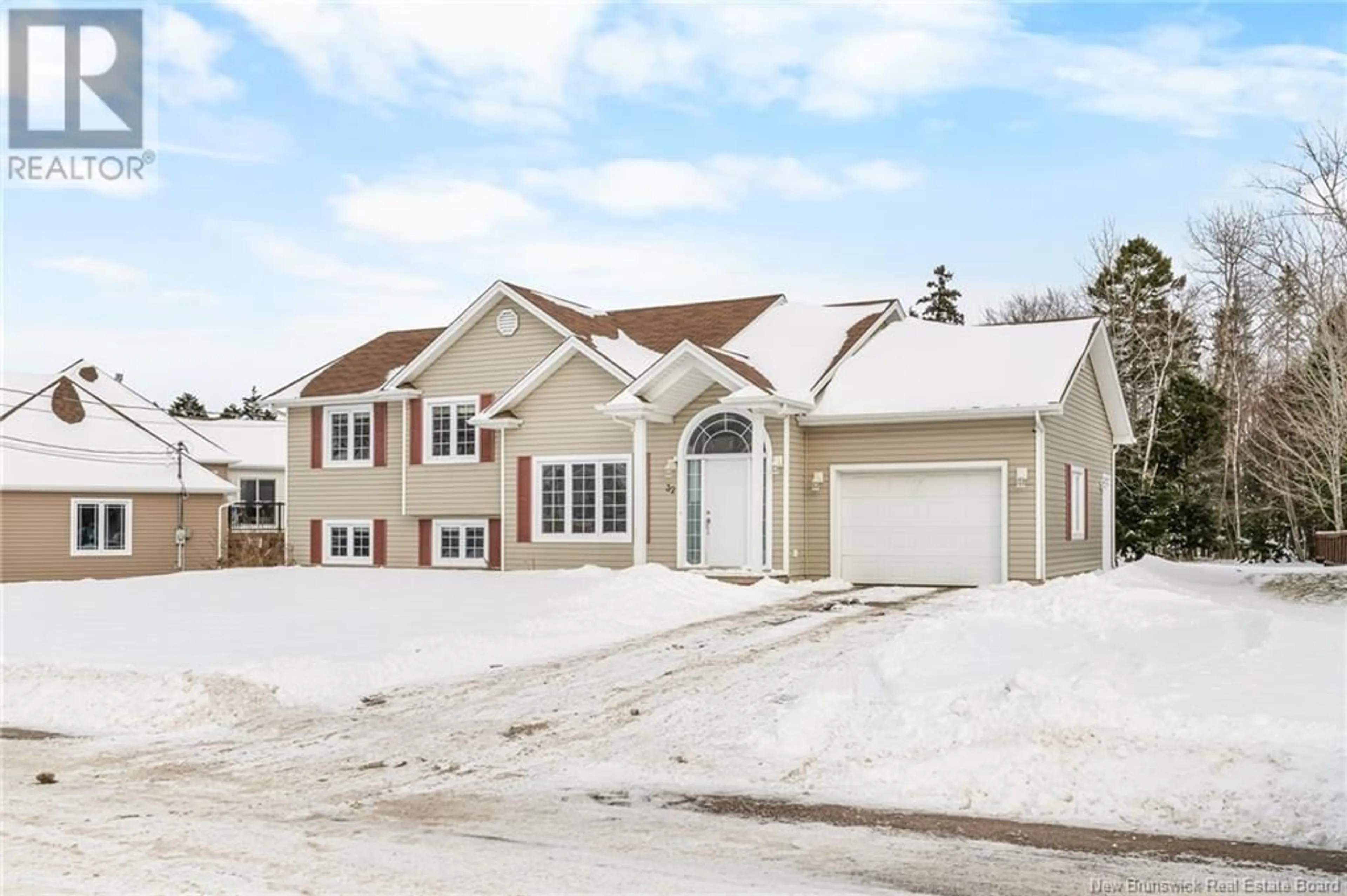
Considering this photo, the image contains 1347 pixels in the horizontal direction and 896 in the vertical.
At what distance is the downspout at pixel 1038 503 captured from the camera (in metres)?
20.2

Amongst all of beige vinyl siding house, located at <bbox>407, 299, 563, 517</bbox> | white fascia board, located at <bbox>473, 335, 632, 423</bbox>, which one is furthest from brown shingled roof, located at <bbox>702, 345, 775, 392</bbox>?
beige vinyl siding house, located at <bbox>407, 299, 563, 517</bbox>

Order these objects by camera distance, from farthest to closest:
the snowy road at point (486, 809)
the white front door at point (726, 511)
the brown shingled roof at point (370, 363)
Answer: the brown shingled roof at point (370, 363) < the white front door at point (726, 511) < the snowy road at point (486, 809)

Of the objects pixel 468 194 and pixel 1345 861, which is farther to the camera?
pixel 468 194

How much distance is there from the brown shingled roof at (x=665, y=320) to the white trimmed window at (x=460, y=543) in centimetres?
480

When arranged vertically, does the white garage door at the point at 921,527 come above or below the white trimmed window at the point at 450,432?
below

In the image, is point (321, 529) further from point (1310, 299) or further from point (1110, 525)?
point (1310, 299)

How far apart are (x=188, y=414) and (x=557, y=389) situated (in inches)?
2178

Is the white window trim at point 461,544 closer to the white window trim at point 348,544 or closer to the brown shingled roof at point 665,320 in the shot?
the white window trim at point 348,544

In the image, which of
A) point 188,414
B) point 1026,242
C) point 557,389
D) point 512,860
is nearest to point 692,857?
point 512,860

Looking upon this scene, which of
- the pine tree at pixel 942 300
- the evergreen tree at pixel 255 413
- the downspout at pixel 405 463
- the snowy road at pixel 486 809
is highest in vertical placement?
the pine tree at pixel 942 300

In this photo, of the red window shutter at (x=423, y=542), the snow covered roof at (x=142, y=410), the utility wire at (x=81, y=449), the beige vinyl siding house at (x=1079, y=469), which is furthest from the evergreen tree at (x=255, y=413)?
the beige vinyl siding house at (x=1079, y=469)

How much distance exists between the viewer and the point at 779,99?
19.0 meters

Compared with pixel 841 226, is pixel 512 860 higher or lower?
lower

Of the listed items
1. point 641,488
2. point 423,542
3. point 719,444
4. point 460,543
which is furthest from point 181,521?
point 719,444
